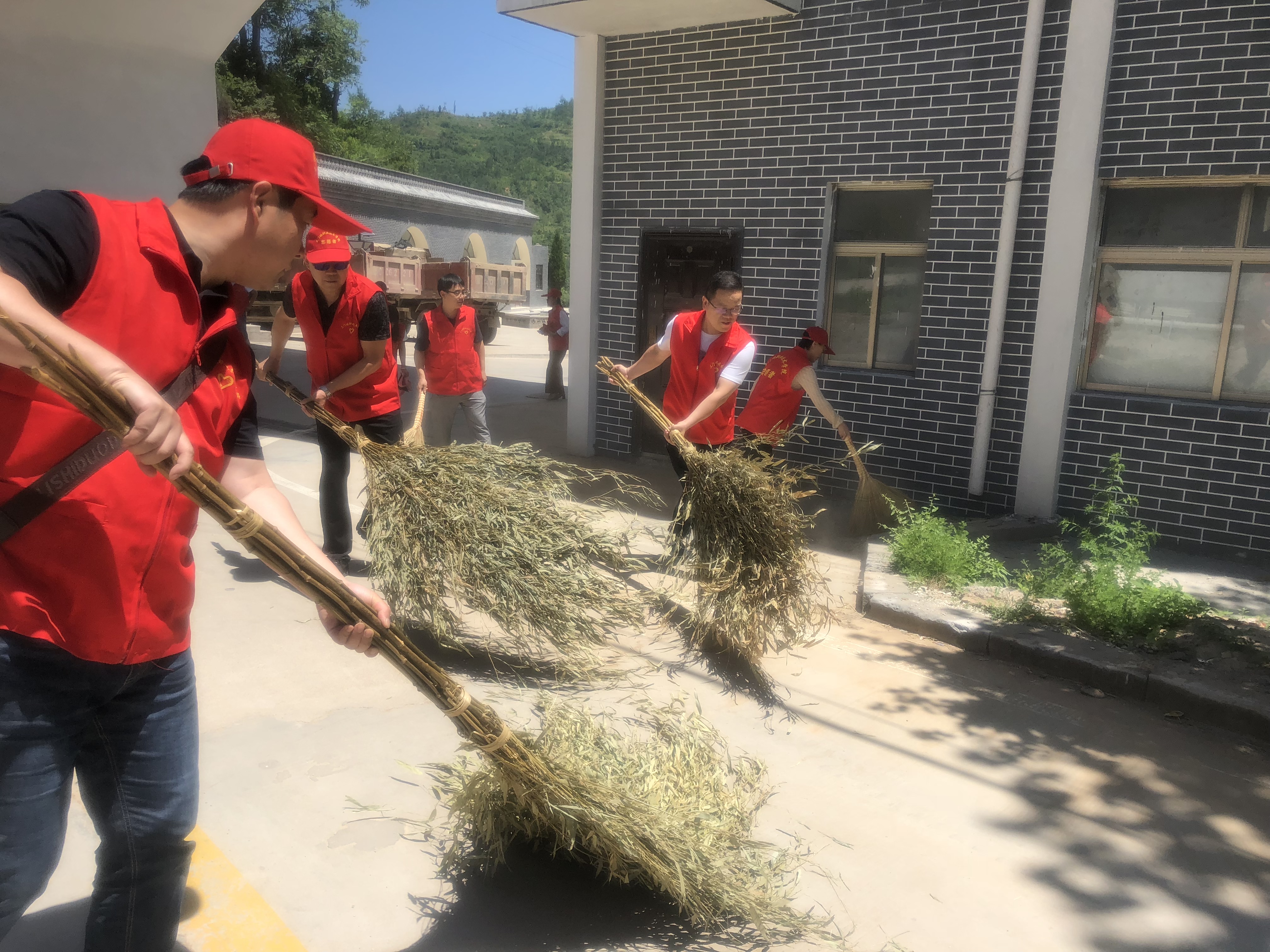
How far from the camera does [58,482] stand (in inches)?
59.6

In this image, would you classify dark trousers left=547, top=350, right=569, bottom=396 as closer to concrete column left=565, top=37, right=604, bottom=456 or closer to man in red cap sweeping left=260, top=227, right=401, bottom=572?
concrete column left=565, top=37, right=604, bottom=456

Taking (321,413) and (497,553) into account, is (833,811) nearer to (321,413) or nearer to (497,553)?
(497,553)

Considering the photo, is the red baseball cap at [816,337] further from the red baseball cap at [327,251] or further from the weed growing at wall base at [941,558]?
the red baseball cap at [327,251]

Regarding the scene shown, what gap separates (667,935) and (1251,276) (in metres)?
5.85

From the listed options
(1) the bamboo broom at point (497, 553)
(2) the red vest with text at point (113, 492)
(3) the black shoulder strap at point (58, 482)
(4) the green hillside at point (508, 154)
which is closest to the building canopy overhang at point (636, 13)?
(1) the bamboo broom at point (497, 553)

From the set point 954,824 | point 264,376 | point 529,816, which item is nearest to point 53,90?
point 264,376

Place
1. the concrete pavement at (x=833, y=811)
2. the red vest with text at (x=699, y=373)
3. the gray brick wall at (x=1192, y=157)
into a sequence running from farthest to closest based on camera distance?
the gray brick wall at (x=1192, y=157) → the red vest with text at (x=699, y=373) → the concrete pavement at (x=833, y=811)

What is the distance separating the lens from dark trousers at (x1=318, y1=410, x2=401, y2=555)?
5066mm

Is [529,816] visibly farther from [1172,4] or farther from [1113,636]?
[1172,4]

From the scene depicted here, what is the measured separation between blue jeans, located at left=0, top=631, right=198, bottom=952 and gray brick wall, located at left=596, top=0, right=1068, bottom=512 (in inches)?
240

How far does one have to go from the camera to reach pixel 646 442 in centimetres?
897

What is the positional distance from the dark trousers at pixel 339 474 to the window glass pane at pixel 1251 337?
5417 millimetres

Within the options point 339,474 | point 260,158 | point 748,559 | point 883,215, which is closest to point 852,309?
point 883,215

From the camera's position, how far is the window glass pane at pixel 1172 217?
602 centimetres
